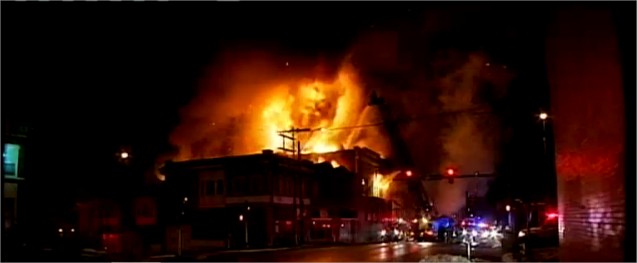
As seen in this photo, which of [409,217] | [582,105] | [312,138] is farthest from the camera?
[409,217]

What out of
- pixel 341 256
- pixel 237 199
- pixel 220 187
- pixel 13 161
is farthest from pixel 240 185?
pixel 13 161

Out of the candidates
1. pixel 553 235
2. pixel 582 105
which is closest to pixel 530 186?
pixel 553 235

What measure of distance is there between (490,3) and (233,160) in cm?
3697

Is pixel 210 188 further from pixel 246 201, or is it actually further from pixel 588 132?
pixel 588 132

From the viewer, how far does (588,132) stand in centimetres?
747

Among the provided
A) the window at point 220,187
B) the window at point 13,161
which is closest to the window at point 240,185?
the window at point 220,187

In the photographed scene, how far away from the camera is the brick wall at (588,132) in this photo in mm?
6035

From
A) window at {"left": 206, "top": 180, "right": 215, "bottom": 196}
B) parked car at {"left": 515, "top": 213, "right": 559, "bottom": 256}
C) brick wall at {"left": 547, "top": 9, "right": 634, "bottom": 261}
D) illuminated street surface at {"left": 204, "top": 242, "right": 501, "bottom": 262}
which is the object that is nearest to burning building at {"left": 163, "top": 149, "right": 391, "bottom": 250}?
window at {"left": 206, "top": 180, "right": 215, "bottom": 196}

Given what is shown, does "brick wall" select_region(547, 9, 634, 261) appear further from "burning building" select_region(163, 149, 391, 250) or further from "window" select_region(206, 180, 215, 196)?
"window" select_region(206, 180, 215, 196)

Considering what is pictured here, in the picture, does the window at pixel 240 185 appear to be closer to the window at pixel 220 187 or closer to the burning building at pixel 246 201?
the burning building at pixel 246 201

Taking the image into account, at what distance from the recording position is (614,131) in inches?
240

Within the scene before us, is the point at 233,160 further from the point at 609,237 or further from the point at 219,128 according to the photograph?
the point at 609,237

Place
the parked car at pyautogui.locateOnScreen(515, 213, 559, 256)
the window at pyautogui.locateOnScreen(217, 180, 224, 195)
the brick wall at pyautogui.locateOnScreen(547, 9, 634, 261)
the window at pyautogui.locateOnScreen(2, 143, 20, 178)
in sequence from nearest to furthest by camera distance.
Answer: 1. the brick wall at pyautogui.locateOnScreen(547, 9, 634, 261)
2. the window at pyautogui.locateOnScreen(2, 143, 20, 178)
3. the parked car at pyautogui.locateOnScreen(515, 213, 559, 256)
4. the window at pyautogui.locateOnScreen(217, 180, 224, 195)

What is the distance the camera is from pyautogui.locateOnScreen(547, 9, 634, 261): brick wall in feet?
19.8
